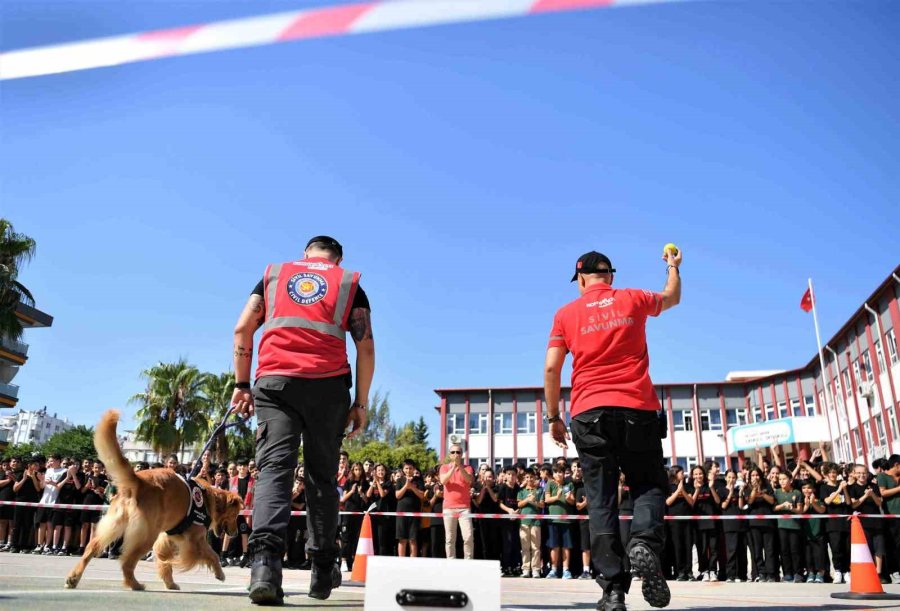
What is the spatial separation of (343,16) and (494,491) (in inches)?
439

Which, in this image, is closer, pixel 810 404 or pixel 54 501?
pixel 54 501

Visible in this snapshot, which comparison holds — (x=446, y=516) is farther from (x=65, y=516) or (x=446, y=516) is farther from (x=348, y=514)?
(x=65, y=516)

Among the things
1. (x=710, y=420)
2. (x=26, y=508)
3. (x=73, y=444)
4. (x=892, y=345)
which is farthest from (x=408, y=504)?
(x=73, y=444)

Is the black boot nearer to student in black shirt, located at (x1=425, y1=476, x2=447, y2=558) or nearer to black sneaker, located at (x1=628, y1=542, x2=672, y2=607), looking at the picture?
black sneaker, located at (x1=628, y1=542, x2=672, y2=607)

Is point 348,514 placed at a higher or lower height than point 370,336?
lower

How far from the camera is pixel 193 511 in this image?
5.75 metres

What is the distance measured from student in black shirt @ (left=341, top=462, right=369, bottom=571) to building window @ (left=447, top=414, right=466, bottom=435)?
4851cm

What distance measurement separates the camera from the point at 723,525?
1178 centimetres

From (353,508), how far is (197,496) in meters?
7.59

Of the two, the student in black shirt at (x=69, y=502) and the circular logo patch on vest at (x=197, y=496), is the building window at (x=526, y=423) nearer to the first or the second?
the student in black shirt at (x=69, y=502)

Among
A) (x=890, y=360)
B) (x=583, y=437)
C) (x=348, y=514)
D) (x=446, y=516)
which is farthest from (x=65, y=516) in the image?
(x=890, y=360)

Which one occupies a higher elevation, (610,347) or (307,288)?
(307,288)

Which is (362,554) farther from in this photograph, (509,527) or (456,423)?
(456,423)

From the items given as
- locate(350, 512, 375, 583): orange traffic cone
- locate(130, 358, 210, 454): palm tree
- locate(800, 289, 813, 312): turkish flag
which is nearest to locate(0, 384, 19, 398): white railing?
locate(130, 358, 210, 454): palm tree
